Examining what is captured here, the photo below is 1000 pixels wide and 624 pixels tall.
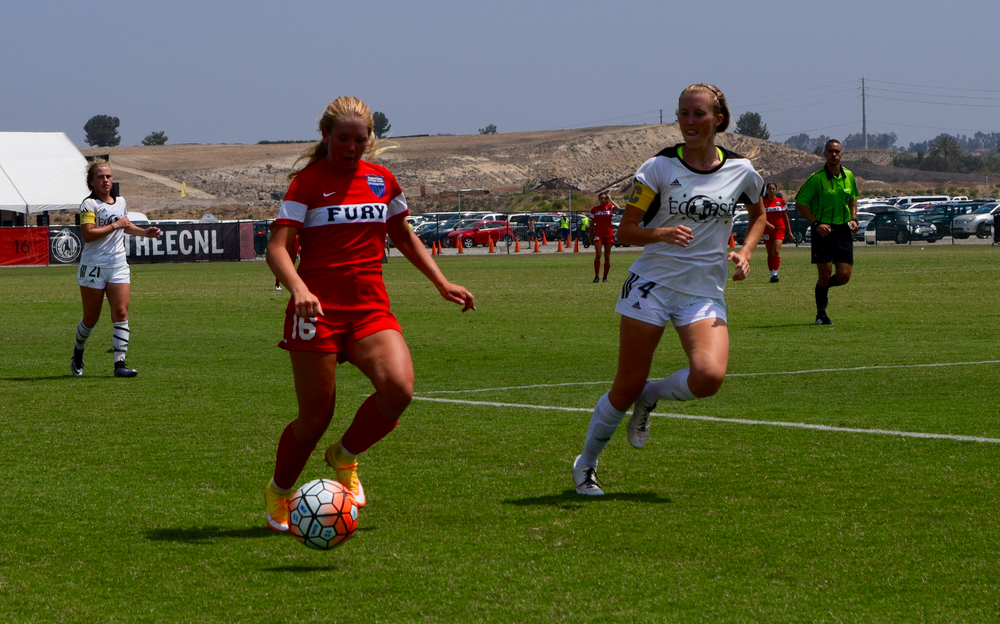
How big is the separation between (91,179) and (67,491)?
18.5 ft

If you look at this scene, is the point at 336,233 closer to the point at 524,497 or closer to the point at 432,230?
the point at 524,497

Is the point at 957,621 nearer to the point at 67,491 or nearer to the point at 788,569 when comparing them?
the point at 788,569

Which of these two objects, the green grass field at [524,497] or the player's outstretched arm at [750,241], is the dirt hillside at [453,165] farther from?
the player's outstretched arm at [750,241]

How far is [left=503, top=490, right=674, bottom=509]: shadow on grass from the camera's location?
622 cm

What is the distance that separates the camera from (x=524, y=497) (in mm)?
6395

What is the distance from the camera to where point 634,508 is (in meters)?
6.09

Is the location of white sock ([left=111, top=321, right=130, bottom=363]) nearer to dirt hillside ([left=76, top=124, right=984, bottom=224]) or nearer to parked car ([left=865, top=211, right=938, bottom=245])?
parked car ([left=865, top=211, right=938, bottom=245])

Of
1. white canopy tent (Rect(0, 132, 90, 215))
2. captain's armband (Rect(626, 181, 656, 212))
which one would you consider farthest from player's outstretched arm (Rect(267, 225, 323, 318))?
white canopy tent (Rect(0, 132, 90, 215))

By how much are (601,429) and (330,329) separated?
1615 millimetres

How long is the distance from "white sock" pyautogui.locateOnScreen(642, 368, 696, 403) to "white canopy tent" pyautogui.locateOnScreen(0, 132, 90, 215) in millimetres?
55606

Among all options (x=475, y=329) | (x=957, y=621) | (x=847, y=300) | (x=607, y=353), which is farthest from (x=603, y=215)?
(x=957, y=621)

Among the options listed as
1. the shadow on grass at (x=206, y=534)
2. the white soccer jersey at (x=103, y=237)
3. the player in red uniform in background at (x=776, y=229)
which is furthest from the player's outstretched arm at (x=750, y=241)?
the player in red uniform in background at (x=776, y=229)

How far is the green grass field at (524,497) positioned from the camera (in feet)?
15.3

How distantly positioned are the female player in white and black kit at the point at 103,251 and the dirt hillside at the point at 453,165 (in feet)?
384
